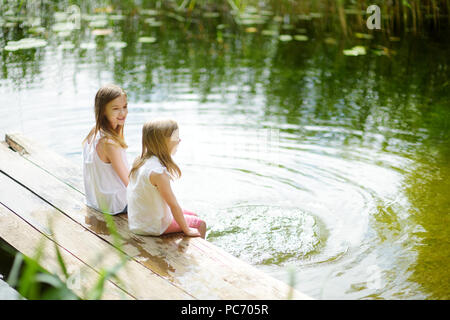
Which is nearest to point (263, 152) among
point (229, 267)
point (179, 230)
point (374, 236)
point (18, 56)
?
point (374, 236)

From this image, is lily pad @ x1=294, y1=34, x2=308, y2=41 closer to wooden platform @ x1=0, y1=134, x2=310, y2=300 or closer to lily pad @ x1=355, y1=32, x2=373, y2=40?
lily pad @ x1=355, y1=32, x2=373, y2=40

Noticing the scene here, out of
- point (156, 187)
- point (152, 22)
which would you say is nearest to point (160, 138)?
point (156, 187)

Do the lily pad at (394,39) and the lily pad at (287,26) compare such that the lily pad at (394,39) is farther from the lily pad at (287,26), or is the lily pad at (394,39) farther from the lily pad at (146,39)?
the lily pad at (146,39)

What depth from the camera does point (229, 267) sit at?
268 centimetres

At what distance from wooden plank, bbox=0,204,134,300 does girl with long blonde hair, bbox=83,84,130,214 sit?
44cm

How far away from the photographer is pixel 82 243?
291cm

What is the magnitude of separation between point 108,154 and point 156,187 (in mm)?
466

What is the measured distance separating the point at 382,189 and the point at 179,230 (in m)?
1.97

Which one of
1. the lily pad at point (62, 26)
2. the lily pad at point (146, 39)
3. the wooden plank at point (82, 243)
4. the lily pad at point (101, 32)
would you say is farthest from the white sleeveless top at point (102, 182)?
the lily pad at point (62, 26)

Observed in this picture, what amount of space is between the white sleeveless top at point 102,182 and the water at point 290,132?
2.26ft

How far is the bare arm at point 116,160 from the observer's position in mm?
3193

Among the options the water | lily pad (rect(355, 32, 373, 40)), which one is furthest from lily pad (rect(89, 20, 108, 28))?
lily pad (rect(355, 32, 373, 40))
